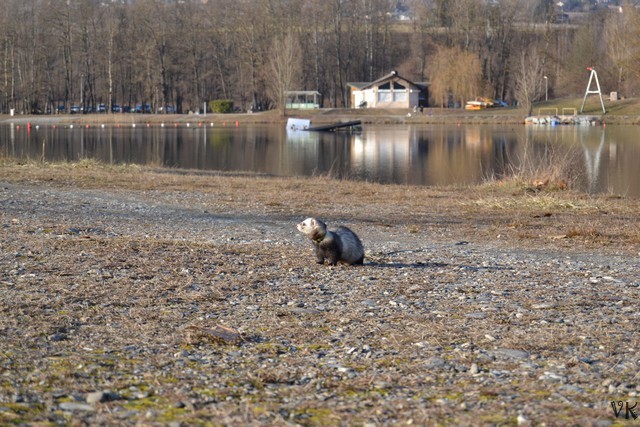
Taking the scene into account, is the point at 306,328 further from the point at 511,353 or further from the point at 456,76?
the point at 456,76

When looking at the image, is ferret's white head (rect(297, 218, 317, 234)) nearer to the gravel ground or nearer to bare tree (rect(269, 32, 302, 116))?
the gravel ground

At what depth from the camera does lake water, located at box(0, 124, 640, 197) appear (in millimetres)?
32469

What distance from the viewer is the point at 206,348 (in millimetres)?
6066

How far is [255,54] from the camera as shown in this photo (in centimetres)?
9962

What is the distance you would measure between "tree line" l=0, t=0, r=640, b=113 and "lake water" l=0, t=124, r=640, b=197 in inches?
966

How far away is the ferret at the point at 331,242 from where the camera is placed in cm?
949

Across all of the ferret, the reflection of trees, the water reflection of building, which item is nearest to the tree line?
the water reflection of building

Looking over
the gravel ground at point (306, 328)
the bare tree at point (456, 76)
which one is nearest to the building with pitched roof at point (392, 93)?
the bare tree at point (456, 76)

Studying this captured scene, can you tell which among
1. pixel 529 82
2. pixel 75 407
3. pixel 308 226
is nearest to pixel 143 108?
pixel 529 82

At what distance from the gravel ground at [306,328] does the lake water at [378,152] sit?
1334 centimetres

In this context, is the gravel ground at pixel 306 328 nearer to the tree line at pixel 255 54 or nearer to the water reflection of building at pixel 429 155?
the water reflection of building at pixel 429 155

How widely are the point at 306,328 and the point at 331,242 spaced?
285 centimetres

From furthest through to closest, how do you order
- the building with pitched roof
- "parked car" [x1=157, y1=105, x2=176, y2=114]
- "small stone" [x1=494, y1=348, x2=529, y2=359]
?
"parked car" [x1=157, y1=105, x2=176, y2=114], the building with pitched roof, "small stone" [x1=494, y1=348, x2=529, y2=359]

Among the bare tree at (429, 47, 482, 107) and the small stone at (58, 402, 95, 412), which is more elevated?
the bare tree at (429, 47, 482, 107)
